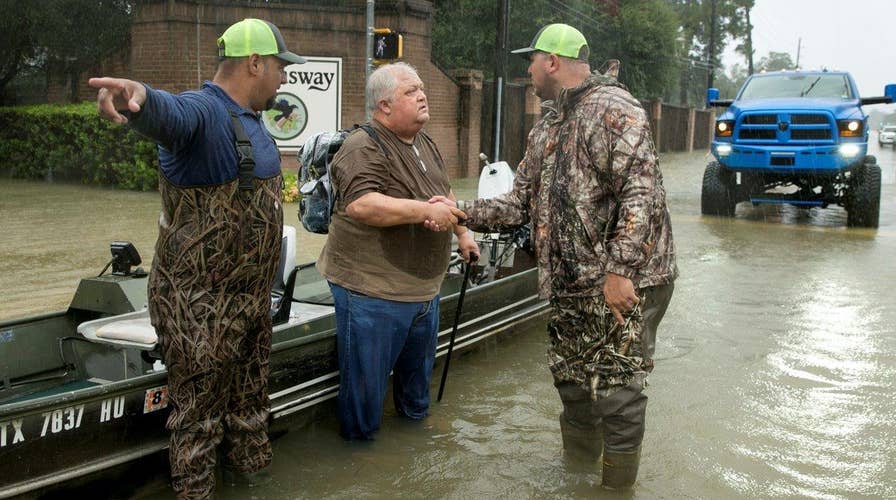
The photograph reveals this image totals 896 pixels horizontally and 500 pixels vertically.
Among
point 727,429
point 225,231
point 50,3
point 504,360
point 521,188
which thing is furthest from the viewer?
point 50,3

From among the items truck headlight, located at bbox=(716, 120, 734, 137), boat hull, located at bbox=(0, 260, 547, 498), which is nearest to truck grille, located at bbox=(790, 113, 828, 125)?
truck headlight, located at bbox=(716, 120, 734, 137)

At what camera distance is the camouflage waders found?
146 inches

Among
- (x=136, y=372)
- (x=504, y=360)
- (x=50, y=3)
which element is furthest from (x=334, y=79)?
(x=136, y=372)

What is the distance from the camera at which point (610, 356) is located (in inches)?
157

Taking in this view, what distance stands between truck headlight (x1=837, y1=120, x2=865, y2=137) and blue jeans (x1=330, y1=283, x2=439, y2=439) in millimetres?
10391

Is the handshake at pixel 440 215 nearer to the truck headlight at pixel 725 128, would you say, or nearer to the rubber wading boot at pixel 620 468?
the rubber wading boot at pixel 620 468

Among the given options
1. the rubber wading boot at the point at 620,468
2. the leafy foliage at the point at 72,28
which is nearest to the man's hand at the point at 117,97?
the rubber wading boot at the point at 620,468

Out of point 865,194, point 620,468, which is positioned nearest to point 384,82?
point 620,468

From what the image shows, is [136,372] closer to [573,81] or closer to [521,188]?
[521,188]

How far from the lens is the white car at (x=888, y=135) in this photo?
1972 inches

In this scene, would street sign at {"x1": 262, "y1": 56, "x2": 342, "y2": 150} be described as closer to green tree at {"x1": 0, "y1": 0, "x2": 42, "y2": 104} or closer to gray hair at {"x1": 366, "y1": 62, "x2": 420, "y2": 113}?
green tree at {"x1": 0, "y1": 0, "x2": 42, "y2": 104}

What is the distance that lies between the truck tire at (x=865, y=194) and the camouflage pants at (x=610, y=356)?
10735mm

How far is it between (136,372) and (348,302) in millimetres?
1180

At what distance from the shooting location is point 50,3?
18516 millimetres
